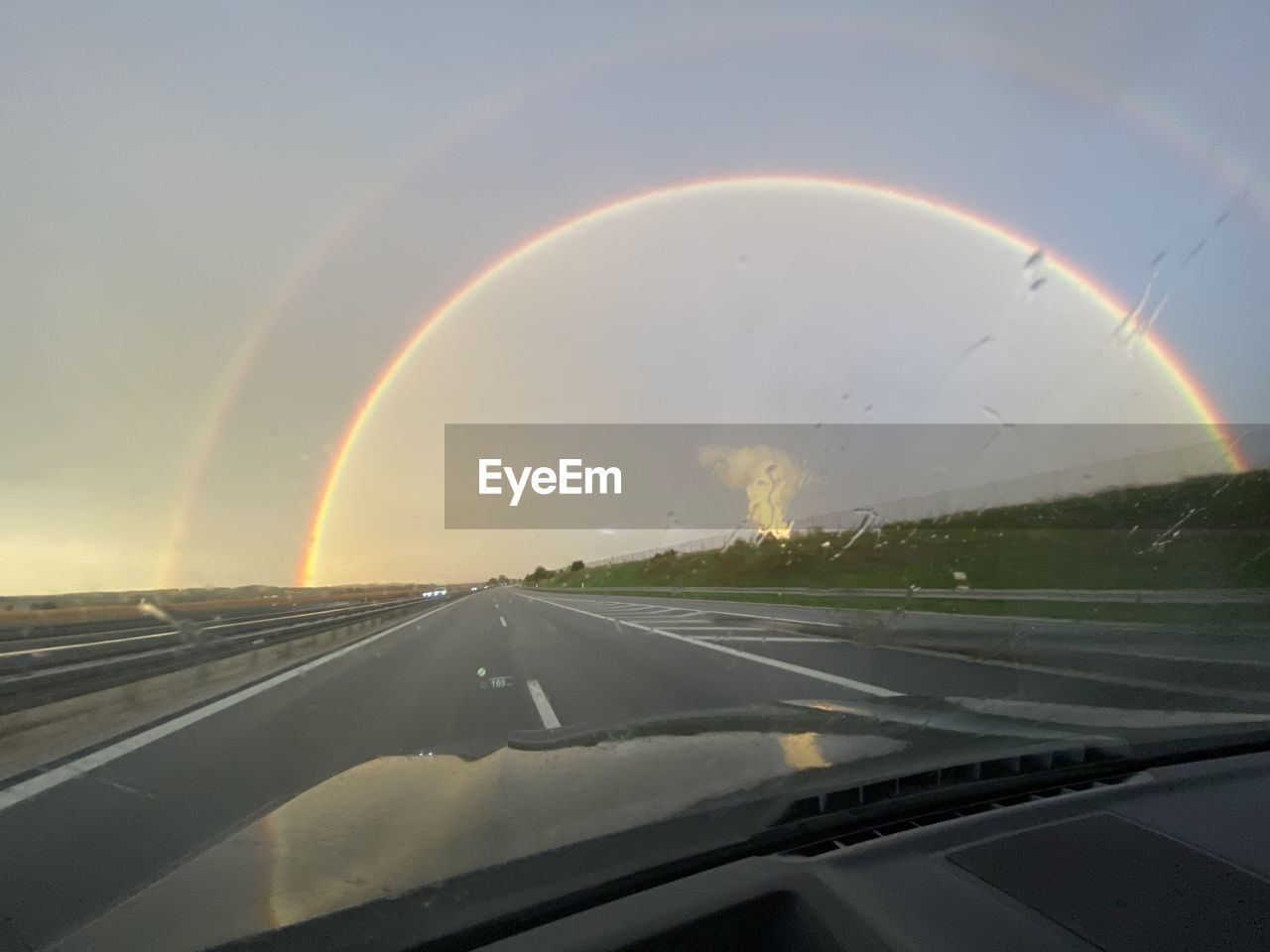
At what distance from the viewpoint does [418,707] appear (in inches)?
400

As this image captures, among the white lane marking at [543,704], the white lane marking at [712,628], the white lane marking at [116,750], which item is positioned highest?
the white lane marking at [712,628]

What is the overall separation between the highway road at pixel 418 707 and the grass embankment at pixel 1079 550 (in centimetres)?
656

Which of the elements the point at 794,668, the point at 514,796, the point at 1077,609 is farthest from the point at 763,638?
the point at 514,796

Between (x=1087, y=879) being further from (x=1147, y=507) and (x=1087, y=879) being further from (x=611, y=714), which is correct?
(x=1147, y=507)

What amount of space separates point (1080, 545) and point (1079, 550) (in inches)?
9.7

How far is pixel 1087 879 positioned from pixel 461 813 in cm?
242

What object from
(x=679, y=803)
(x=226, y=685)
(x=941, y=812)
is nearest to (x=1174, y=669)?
(x=941, y=812)

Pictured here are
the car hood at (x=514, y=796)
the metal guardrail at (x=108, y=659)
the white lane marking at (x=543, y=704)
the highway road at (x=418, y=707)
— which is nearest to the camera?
the car hood at (x=514, y=796)

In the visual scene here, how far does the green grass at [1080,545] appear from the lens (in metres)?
20.1

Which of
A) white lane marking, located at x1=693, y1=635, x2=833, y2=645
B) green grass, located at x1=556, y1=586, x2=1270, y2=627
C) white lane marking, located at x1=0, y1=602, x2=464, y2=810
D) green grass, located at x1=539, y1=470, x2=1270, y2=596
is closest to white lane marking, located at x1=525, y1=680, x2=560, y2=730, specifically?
white lane marking, located at x1=0, y1=602, x2=464, y2=810

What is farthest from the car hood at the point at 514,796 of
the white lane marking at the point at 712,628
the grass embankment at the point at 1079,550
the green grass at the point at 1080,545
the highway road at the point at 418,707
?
the green grass at the point at 1080,545

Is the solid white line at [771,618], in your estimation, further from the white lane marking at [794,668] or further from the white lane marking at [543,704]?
the white lane marking at [543,704]

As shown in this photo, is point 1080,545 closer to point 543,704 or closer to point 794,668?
point 794,668

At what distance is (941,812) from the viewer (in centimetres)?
355
